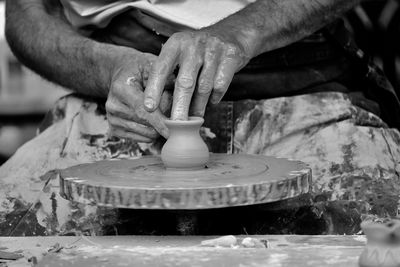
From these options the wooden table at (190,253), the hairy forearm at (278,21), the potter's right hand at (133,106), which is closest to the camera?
the wooden table at (190,253)

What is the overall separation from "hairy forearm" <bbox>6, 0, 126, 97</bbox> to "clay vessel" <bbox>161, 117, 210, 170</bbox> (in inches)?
24.5

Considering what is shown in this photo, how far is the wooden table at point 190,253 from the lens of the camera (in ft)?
5.48

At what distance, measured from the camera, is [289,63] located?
2.79 m

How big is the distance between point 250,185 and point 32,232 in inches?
31.7

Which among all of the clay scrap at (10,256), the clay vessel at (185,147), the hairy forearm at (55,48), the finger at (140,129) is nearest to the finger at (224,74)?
the clay vessel at (185,147)

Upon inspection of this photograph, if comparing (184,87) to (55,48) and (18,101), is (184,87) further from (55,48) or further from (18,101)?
(18,101)

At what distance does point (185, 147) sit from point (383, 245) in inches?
27.4

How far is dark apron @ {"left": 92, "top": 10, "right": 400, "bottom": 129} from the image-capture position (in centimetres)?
275

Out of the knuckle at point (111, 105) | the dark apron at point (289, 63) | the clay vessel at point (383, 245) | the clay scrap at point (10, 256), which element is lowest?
the clay scrap at point (10, 256)

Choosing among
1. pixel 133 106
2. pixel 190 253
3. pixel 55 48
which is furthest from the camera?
pixel 55 48

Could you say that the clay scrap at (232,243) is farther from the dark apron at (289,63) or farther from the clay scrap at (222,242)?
the dark apron at (289,63)

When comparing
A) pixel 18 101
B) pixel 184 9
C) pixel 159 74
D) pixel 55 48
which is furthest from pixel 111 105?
pixel 18 101

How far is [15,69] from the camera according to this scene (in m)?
8.32

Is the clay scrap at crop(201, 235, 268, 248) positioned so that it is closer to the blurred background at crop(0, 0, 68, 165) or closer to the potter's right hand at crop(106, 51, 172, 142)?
the potter's right hand at crop(106, 51, 172, 142)
